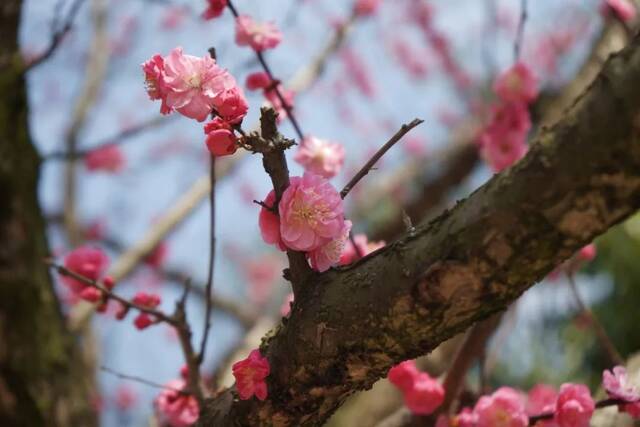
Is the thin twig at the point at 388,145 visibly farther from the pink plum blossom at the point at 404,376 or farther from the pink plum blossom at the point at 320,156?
the pink plum blossom at the point at 404,376

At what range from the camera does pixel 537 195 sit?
752mm

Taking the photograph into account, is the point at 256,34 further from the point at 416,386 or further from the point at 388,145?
the point at 416,386

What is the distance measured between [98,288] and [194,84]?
550 millimetres

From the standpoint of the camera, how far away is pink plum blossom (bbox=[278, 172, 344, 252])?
0.94m

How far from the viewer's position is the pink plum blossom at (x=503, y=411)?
122 cm

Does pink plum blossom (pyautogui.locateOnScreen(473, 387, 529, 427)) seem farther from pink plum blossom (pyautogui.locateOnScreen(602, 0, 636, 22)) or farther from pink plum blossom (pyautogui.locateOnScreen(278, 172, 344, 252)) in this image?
pink plum blossom (pyautogui.locateOnScreen(602, 0, 636, 22))

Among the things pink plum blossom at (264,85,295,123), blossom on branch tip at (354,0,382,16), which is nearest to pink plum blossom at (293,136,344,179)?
pink plum blossom at (264,85,295,123)

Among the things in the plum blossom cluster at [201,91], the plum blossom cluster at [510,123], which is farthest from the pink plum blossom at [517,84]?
the plum blossom cluster at [201,91]

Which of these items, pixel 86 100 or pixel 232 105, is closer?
pixel 232 105

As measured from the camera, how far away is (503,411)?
1.25 m

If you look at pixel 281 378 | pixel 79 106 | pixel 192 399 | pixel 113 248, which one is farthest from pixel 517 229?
pixel 113 248

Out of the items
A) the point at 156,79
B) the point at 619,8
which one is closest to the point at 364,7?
the point at 619,8

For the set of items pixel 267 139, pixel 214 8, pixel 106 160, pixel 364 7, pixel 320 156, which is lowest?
pixel 267 139

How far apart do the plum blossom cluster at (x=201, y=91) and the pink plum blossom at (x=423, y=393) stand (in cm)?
77
